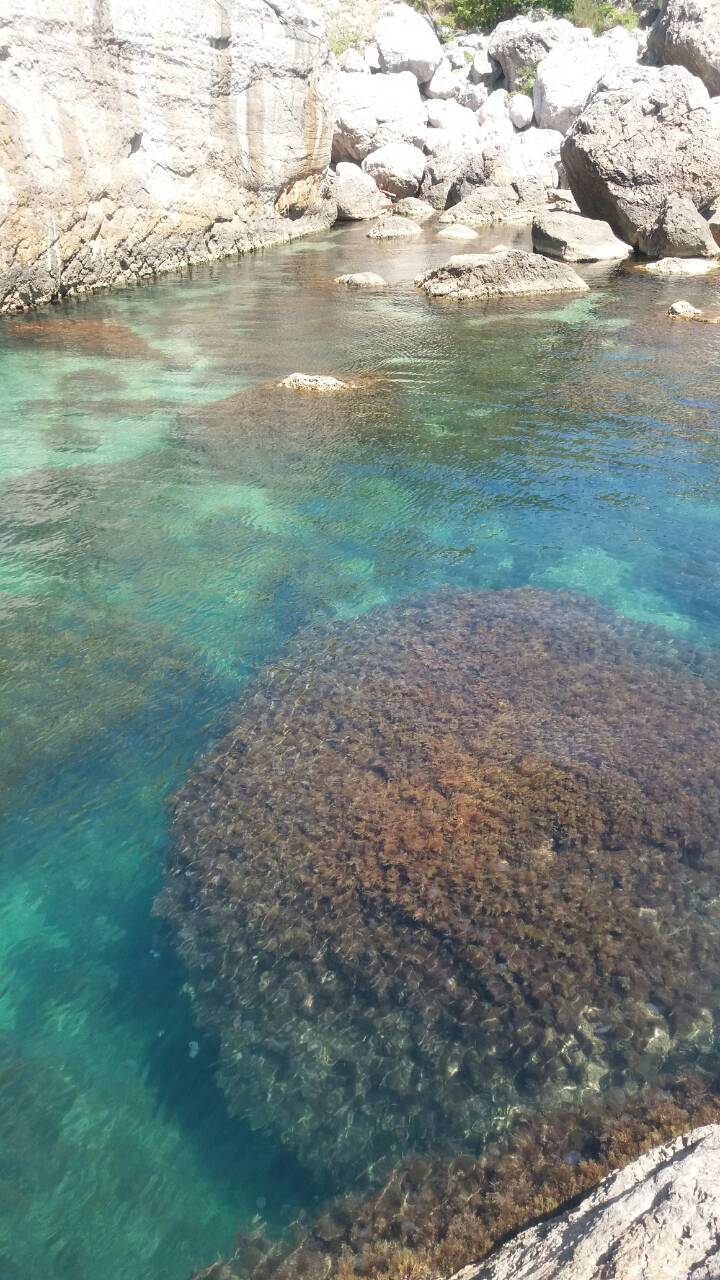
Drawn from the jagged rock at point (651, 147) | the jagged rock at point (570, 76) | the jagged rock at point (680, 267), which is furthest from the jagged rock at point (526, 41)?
the jagged rock at point (680, 267)

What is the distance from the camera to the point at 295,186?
1131 inches

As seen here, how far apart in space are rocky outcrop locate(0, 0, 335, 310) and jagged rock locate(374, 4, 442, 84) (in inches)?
670

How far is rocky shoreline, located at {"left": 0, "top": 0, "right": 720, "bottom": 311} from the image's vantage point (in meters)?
18.1

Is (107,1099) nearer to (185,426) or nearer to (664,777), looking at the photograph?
(664,777)

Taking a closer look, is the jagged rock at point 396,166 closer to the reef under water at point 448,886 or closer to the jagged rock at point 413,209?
the jagged rock at point 413,209

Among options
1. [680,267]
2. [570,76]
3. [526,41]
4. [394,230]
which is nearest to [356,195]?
[394,230]

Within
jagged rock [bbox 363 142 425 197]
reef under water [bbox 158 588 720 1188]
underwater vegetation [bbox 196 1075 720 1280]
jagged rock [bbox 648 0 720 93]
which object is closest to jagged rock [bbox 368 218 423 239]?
jagged rock [bbox 363 142 425 197]

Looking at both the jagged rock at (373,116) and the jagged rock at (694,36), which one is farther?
the jagged rock at (373,116)

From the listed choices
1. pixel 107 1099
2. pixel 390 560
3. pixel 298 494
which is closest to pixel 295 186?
pixel 298 494

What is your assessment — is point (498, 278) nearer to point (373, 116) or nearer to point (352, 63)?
point (373, 116)

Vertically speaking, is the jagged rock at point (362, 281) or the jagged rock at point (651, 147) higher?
the jagged rock at point (651, 147)

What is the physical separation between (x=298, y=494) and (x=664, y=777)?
585 cm

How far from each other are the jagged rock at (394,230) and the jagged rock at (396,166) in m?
6.97

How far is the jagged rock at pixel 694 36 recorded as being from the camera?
31.8m
